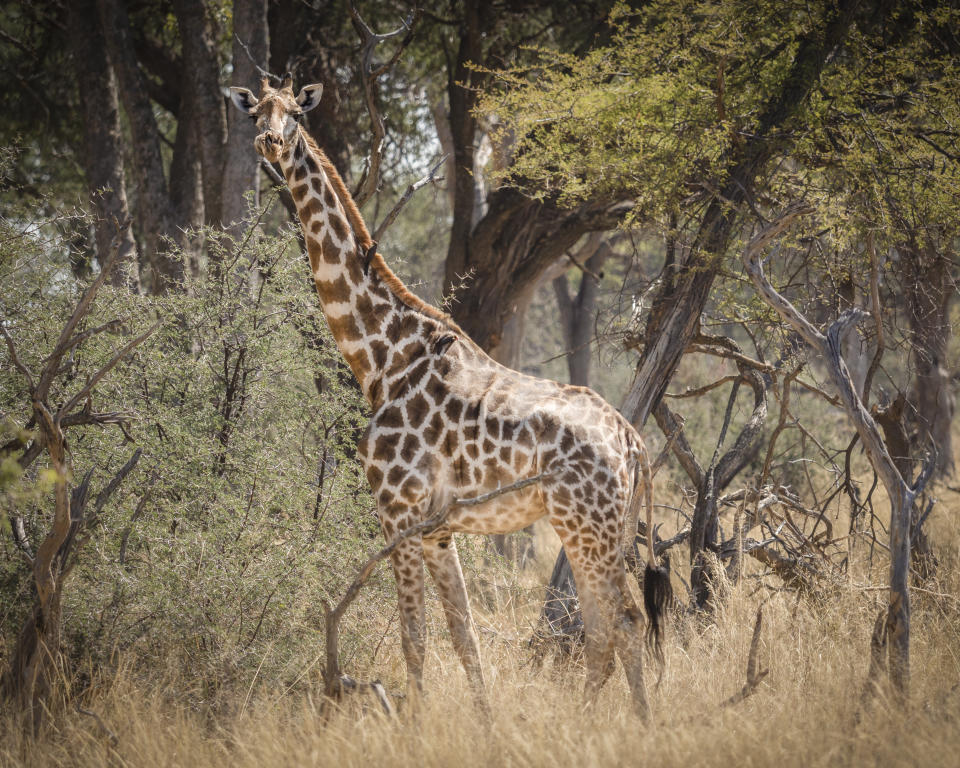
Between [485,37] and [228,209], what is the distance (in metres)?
4.17

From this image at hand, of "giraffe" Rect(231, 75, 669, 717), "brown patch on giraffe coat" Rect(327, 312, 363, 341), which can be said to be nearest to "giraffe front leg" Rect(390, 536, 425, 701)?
"giraffe" Rect(231, 75, 669, 717)

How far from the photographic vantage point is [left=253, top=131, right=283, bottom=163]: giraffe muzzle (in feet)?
16.6

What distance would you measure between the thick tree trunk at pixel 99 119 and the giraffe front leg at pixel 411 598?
6273mm

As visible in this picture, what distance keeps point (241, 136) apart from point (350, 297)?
422cm

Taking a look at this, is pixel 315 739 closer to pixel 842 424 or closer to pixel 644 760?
pixel 644 760

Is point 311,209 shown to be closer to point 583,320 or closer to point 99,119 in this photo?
point 99,119

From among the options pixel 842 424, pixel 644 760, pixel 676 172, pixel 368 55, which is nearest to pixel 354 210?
pixel 368 55

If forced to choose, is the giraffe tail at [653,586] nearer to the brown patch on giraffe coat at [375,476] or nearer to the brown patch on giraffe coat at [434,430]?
the brown patch on giraffe coat at [434,430]

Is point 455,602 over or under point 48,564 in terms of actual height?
under

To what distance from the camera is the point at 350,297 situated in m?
5.40

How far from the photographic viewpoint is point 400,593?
5.02 metres

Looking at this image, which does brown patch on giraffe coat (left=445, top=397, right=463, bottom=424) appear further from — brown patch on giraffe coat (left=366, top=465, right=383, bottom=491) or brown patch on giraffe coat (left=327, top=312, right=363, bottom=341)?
brown patch on giraffe coat (left=327, top=312, right=363, bottom=341)

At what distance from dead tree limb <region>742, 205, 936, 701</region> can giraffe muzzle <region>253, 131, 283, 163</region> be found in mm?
2681

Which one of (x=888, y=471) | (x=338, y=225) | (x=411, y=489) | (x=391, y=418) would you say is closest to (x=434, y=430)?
(x=391, y=418)
